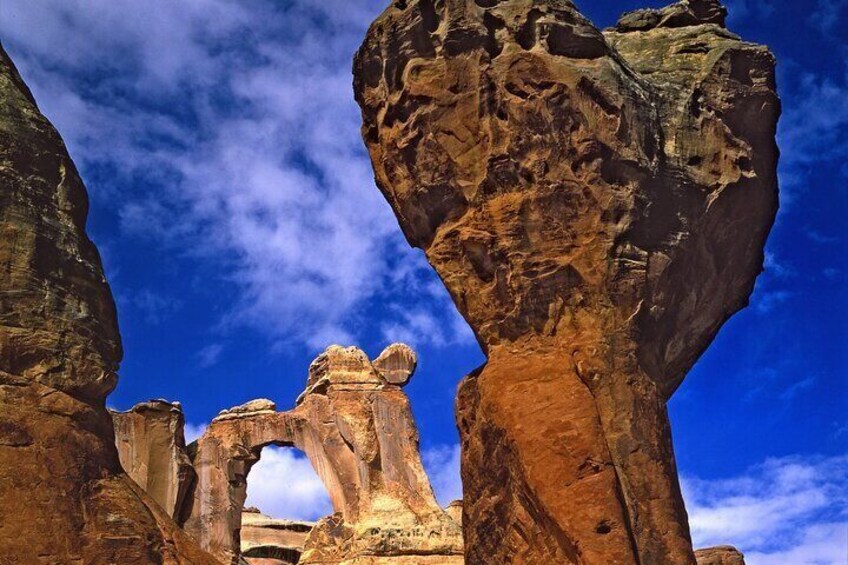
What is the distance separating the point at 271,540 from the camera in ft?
135

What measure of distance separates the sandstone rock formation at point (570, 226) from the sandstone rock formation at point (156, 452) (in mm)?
19667

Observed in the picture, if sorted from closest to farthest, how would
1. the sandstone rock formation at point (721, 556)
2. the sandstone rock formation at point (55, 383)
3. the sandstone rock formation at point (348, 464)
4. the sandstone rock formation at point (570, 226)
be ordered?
1. the sandstone rock formation at point (570, 226)
2. the sandstone rock formation at point (55, 383)
3. the sandstone rock formation at point (721, 556)
4. the sandstone rock formation at point (348, 464)

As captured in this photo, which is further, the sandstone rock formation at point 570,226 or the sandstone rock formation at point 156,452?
the sandstone rock formation at point 156,452

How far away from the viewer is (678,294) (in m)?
10.3

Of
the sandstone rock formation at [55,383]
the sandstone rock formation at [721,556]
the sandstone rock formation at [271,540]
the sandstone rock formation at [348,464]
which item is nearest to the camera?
the sandstone rock formation at [55,383]

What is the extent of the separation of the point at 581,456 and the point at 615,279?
5.14 feet

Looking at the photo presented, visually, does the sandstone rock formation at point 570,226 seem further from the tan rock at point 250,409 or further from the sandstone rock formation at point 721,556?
the tan rock at point 250,409

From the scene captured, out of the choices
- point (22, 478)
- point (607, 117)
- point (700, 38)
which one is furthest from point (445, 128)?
point (22, 478)

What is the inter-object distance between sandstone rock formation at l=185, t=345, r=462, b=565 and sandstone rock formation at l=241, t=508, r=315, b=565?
5.93 metres

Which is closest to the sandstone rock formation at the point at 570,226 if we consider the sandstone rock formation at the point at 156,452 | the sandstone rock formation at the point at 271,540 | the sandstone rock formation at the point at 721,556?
the sandstone rock formation at the point at 721,556

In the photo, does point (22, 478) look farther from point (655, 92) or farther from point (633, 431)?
point (655, 92)

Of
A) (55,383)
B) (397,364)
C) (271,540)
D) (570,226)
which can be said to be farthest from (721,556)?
(271,540)

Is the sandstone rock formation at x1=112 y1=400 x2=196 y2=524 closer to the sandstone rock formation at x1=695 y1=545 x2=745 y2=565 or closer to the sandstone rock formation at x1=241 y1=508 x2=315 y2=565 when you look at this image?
the sandstone rock formation at x1=241 y1=508 x2=315 y2=565

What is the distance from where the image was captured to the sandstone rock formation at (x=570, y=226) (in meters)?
9.16
